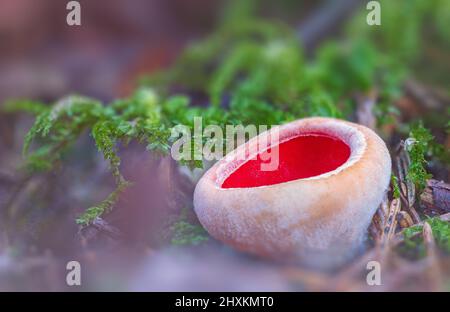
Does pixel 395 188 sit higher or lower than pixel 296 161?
lower

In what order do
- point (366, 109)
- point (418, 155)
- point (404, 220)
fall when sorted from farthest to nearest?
point (366, 109), point (418, 155), point (404, 220)

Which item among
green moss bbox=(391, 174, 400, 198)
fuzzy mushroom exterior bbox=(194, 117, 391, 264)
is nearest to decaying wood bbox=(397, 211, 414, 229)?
green moss bbox=(391, 174, 400, 198)

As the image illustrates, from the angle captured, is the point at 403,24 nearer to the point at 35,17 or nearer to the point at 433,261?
the point at 433,261

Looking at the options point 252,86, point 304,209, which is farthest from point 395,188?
point 252,86

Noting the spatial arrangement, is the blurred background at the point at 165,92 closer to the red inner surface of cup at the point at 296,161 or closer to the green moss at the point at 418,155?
the green moss at the point at 418,155

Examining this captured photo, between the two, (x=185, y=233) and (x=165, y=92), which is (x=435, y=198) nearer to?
(x=185, y=233)

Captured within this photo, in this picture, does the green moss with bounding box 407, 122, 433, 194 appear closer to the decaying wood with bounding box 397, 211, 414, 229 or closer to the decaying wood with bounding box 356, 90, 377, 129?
the decaying wood with bounding box 397, 211, 414, 229
